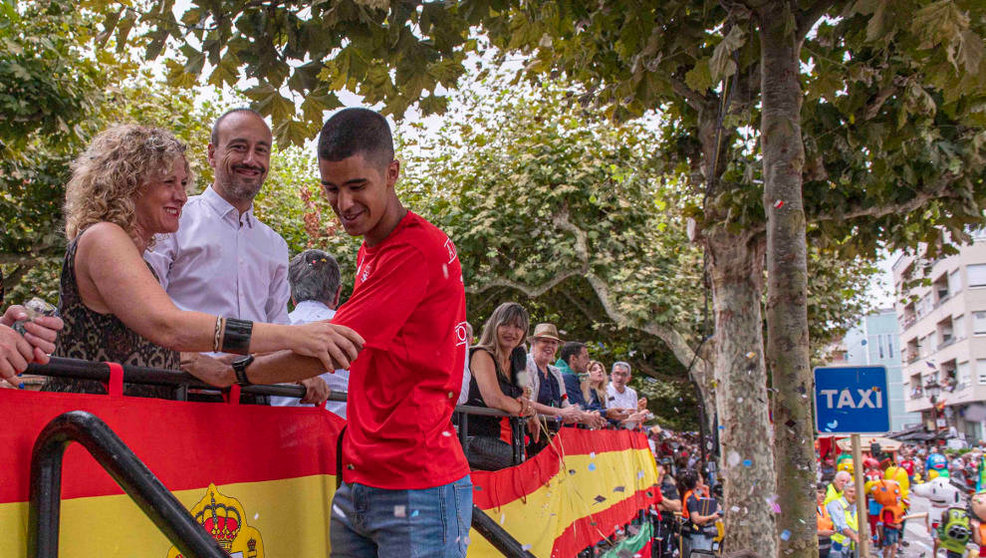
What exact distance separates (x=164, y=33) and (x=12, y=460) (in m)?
2.81

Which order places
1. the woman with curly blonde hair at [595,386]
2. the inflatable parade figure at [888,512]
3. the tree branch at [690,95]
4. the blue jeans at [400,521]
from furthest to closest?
the inflatable parade figure at [888,512] < the woman with curly blonde hair at [595,386] < the tree branch at [690,95] < the blue jeans at [400,521]

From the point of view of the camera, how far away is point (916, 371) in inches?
3295

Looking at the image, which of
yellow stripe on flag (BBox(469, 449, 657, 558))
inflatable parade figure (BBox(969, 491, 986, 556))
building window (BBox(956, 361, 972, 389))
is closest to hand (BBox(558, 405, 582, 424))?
yellow stripe on flag (BBox(469, 449, 657, 558))

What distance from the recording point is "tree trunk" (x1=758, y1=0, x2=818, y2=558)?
5000 millimetres

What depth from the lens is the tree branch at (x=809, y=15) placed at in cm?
546

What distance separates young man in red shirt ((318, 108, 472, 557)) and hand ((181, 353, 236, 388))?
358 millimetres

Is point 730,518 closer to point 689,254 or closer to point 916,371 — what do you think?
point 689,254

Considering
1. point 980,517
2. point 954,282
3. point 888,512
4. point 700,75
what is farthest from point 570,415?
point 954,282

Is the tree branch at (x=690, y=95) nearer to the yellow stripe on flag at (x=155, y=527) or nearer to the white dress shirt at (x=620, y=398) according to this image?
the white dress shirt at (x=620, y=398)

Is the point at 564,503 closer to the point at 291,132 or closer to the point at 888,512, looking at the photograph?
the point at 291,132

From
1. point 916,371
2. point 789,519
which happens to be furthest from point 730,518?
point 916,371

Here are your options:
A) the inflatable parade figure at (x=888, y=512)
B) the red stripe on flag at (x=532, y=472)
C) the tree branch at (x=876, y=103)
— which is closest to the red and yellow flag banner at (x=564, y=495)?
the red stripe on flag at (x=532, y=472)

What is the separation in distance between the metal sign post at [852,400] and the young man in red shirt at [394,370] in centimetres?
714

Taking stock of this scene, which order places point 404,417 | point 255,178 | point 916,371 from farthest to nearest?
point 916,371 → point 255,178 → point 404,417
